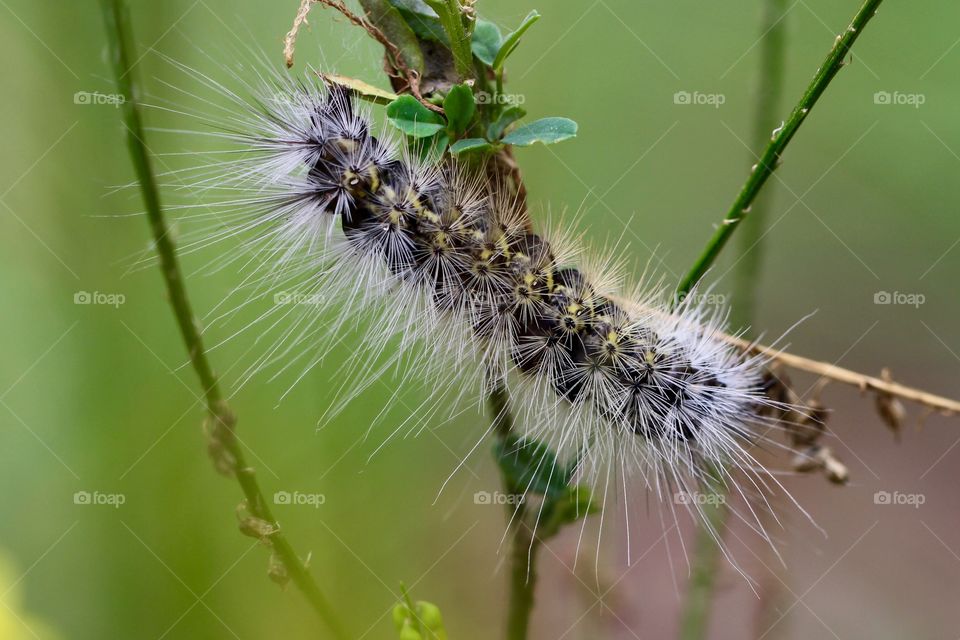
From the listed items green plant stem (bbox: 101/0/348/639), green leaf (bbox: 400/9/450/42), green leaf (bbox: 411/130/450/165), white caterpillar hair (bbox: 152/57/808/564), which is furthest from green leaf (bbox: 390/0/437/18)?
green plant stem (bbox: 101/0/348/639)

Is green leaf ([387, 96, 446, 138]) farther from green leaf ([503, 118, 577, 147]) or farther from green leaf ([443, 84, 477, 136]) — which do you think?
green leaf ([503, 118, 577, 147])

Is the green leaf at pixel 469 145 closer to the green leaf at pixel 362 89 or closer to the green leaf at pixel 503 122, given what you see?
the green leaf at pixel 503 122

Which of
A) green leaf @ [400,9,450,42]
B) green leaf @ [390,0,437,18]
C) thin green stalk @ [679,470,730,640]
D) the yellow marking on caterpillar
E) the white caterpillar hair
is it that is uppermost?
green leaf @ [390,0,437,18]

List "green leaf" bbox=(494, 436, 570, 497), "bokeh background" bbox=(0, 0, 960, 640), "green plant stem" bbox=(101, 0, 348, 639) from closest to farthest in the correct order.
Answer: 1. "green plant stem" bbox=(101, 0, 348, 639)
2. "green leaf" bbox=(494, 436, 570, 497)
3. "bokeh background" bbox=(0, 0, 960, 640)

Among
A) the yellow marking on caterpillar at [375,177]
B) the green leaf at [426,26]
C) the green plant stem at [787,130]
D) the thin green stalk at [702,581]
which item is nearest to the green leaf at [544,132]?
the green leaf at [426,26]

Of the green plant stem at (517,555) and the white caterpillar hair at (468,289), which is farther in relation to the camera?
the white caterpillar hair at (468,289)

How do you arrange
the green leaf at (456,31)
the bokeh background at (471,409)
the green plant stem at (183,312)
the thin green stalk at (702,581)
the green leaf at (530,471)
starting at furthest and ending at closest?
1. the bokeh background at (471,409)
2. the thin green stalk at (702,581)
3. the green leaf at (530,471)
4. the green plant stem at (183,312)
5. the green leaf at (456,31)
